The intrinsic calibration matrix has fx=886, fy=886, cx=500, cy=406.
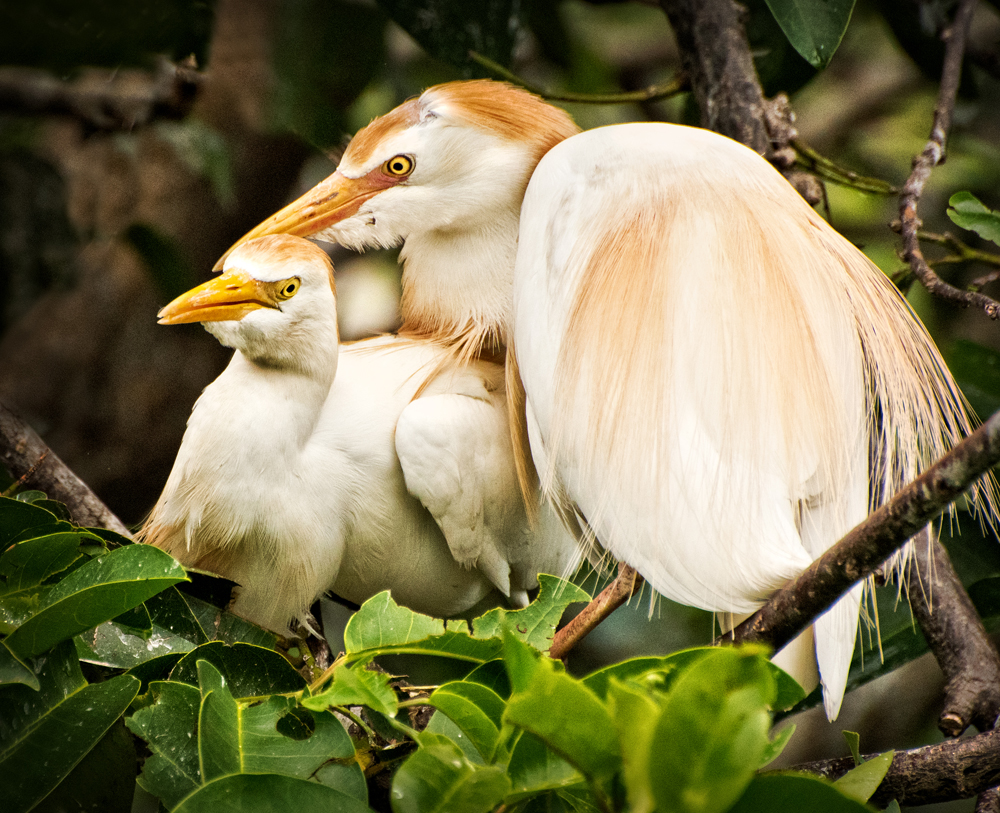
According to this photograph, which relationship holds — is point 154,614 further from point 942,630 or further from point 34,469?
point 942,630

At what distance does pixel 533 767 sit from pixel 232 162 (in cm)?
163

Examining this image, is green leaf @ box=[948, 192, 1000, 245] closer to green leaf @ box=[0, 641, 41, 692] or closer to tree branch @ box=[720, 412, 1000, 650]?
tree branch @ box=[720, 412, 1000, 650]

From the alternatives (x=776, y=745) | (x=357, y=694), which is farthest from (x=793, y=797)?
(x=357, y=694)

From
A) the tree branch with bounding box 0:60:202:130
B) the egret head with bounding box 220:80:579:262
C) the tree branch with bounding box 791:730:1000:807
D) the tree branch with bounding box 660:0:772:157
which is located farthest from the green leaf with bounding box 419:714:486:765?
the tree branch with bounding box 0:60:202:130

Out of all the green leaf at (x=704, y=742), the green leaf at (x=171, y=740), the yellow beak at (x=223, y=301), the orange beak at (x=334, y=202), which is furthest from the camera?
the orange beak at (x=334, y=202)

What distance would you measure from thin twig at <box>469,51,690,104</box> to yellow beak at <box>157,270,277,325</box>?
1.83 feet

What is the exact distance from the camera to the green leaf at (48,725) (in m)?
0.56

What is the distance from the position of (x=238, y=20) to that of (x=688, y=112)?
Answer: 99 cm

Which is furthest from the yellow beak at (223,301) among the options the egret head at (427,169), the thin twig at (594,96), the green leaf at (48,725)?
the thin twig at (594,96)

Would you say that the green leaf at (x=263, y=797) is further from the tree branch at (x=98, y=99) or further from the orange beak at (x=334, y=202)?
the tree branch at (x=98, y=99)

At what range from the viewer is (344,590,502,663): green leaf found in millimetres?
570

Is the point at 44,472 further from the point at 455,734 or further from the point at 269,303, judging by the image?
the point at 455,734

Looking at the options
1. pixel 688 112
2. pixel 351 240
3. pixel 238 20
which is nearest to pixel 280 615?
pixel 351 240

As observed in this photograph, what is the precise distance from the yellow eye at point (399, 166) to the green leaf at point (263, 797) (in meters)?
0.68
